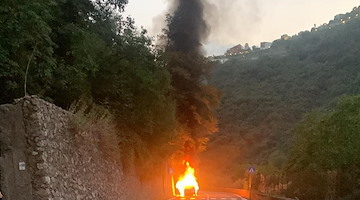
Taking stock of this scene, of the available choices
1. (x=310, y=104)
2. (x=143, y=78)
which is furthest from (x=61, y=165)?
(x=310, y=104)

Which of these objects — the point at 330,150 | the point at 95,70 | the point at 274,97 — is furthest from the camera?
the point at 274,97

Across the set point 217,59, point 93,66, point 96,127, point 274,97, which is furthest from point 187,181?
point 274,97

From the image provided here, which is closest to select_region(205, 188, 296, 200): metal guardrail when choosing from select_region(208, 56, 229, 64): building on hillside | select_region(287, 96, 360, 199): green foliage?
select_region(287, 96, 360, 199): green foliage

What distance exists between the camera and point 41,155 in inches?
611

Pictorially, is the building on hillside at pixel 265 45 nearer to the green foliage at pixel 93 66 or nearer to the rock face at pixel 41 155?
the green foliage at pixel 93 66

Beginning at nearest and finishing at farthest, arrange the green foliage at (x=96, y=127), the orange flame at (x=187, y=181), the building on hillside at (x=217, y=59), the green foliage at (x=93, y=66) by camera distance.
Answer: the green foliage at (x=93, y=66), the green foliage at (x=96, y=127), the building on hillside at (x=217, y=59), the orange flame at (x=187, y=181)

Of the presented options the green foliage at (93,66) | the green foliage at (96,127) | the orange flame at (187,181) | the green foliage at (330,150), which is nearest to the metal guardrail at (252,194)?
the green foliage at (330,150)

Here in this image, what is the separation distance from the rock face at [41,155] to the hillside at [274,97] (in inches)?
2111

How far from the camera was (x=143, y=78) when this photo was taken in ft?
87.9

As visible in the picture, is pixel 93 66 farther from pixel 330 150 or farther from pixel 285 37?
pixel 285 37

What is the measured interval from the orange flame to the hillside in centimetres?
1741

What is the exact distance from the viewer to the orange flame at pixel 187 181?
52.8 meters

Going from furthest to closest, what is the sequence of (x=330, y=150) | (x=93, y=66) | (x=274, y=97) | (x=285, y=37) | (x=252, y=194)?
(x=285, y=37)
(x=274, y=97)
(x=252, y=194)
(x=330, y=150)
(x=93, y=66)

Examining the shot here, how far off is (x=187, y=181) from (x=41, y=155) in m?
40.5
